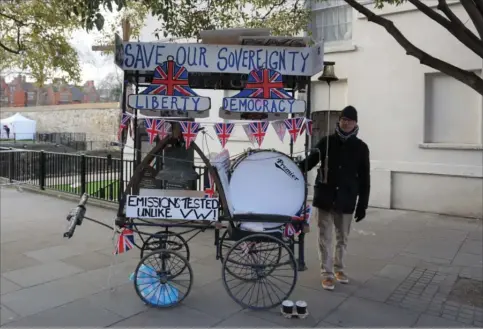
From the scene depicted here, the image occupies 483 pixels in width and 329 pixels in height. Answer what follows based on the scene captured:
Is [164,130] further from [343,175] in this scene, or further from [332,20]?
[332,20]

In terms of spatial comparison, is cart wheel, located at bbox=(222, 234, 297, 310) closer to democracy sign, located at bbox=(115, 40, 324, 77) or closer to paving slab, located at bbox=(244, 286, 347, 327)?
paving slab, located at bbox=(244, 286, 347, 327)

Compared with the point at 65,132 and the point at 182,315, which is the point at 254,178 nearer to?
the point at 182,315

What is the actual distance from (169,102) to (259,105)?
31.6 inches

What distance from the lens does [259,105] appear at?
3912 mm

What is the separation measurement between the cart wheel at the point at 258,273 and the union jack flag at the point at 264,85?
4.27 ft

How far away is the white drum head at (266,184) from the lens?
406 cm

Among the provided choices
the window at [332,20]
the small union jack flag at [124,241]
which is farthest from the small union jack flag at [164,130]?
the window at [332,20]

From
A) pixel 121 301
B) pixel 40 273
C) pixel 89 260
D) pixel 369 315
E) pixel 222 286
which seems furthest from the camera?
pixel 89 260

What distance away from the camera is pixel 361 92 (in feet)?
33.6

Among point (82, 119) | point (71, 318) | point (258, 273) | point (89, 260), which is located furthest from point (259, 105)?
point (82, 119)

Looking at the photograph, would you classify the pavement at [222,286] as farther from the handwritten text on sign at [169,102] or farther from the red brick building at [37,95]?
the red brick building at [37,95]

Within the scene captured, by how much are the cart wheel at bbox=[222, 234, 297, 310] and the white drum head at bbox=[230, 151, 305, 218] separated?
30 centimetres

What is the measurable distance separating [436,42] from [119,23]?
6.82 metres

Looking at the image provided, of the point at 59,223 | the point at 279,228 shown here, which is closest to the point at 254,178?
the point at 279,228
